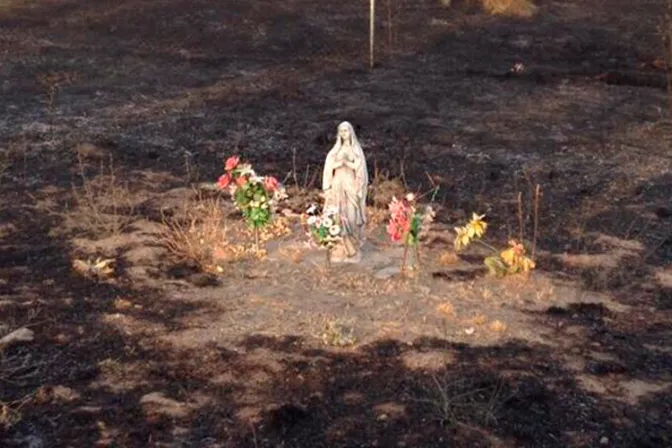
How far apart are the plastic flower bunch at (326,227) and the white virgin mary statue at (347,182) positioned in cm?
12

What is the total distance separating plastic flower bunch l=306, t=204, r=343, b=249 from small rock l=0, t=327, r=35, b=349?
309cm

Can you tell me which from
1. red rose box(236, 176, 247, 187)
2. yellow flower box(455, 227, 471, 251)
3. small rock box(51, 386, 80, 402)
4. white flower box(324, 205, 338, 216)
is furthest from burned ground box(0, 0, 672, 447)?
red rose box(236, 176, 247, 187)

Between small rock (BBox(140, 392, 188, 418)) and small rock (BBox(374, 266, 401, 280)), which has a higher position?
small rock (BBox(374, 266, 401, 280))

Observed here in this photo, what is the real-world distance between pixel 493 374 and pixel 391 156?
693cm

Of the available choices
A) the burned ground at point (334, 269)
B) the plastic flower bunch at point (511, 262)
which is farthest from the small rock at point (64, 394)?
the plastic flower bunch at point (511, 262)

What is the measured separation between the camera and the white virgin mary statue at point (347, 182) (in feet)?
35.9

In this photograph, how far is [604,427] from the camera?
820 centimetres

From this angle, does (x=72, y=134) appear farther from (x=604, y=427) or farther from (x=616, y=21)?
(x=616, y=21)

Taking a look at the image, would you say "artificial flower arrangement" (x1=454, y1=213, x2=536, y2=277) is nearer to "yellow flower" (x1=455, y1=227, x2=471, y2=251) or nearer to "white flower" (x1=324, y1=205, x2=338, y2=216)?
"yellow flower" (x1=455, y1=227, x2=471, y2=251)

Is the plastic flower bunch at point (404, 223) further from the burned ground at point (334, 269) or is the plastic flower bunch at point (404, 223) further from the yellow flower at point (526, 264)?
the yellow flower at point (526, 264)

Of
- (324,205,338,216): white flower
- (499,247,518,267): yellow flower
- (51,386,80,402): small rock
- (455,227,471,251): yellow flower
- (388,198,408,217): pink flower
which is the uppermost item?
(388,198,408,217): pink flower

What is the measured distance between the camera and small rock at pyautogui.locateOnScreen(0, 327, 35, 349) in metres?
9.45

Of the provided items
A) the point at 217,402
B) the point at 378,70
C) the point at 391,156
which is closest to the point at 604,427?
the point at 217,402

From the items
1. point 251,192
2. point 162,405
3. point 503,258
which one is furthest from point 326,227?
point 162,405
